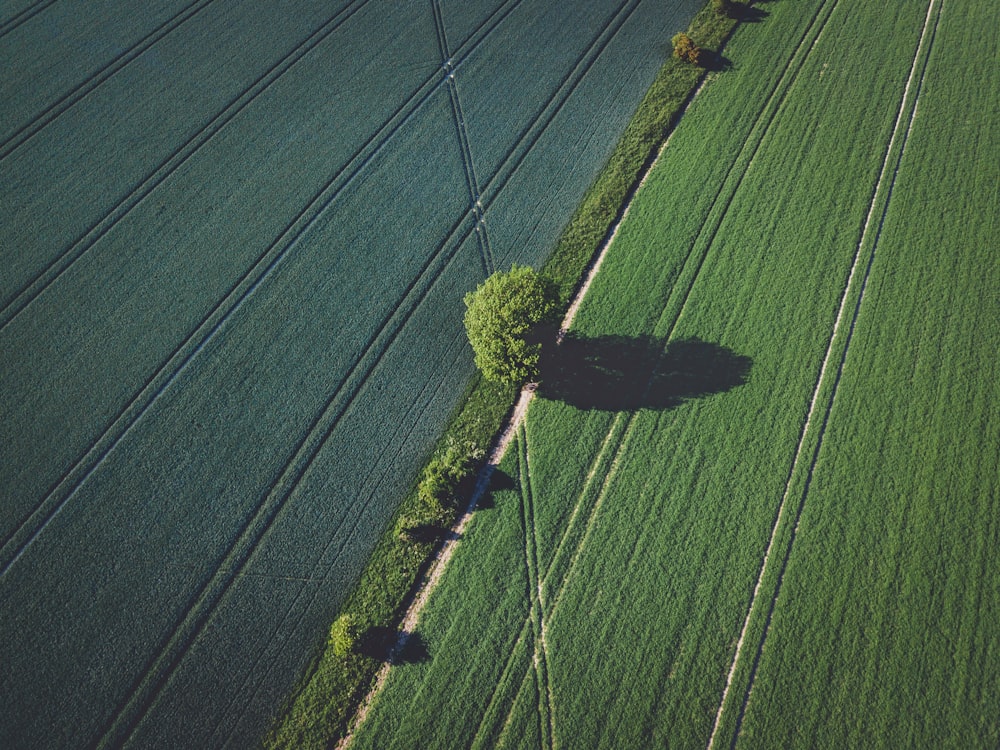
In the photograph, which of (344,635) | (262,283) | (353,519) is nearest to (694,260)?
(353,519)

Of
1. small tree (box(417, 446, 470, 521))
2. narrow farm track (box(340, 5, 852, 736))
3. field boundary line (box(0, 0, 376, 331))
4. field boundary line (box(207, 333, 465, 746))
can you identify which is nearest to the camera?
field boundary line (box(207, 333, 465, 746))

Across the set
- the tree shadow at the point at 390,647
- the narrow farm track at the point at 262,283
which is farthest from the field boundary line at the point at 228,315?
the tree shadow at the point at 390,647

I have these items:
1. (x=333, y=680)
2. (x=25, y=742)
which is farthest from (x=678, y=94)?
(x=25, y=742)

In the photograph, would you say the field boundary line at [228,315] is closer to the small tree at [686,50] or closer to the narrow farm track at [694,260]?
the narrow farm track at [694,260]

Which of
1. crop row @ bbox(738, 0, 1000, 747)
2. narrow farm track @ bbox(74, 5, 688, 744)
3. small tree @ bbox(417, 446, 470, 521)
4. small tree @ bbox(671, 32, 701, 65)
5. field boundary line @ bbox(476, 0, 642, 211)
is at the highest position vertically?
small tree @ bbox(671, 32, 701, 65)

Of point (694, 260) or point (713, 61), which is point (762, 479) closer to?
point (694, 260)

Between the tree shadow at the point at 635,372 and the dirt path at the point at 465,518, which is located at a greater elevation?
the tree shadow at the point at 635,372

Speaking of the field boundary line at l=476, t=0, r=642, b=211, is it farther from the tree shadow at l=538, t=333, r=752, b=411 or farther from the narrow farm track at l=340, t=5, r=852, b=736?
the tree shadow at l=538, t=333, r=752, b=411

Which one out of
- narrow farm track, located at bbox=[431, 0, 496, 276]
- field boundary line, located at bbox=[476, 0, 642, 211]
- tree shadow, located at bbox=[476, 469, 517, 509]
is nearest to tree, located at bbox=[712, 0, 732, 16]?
field boundary line, located at bbox=[476, 0, 642, 211]
